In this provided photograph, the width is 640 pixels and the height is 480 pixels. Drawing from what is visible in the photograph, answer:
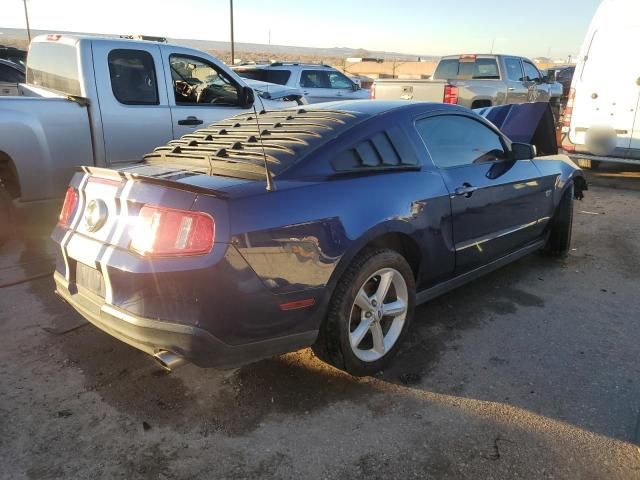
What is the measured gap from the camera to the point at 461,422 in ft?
9.20

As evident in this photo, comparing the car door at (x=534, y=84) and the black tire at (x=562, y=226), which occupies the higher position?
the car door at (x=534, y=84)

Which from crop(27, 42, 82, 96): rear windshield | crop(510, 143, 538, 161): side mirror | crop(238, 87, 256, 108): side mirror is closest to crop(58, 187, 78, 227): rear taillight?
crop(27, 42, 82, 96): rear windshield

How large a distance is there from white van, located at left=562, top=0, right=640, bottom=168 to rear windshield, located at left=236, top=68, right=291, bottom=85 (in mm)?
6264

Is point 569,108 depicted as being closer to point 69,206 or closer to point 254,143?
point 254,143

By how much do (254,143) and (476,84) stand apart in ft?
34.0

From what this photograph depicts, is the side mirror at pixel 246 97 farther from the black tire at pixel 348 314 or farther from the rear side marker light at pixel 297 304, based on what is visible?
the rear side marker light at pixel 297 304

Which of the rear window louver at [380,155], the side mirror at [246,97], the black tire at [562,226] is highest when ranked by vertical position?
the side mirror at [246,97]

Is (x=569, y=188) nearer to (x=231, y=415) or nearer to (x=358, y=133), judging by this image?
(x=358, y=133)

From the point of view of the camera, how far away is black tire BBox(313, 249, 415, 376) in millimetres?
2951

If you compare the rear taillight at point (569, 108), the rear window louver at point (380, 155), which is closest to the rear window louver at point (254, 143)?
the rear window louver at point (380, 155)

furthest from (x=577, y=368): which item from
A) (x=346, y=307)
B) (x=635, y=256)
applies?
(x=635, y=256)

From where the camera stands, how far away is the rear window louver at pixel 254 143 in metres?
2.97

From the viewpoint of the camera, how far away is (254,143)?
336 cm

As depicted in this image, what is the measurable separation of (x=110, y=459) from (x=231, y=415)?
61 centimetres
